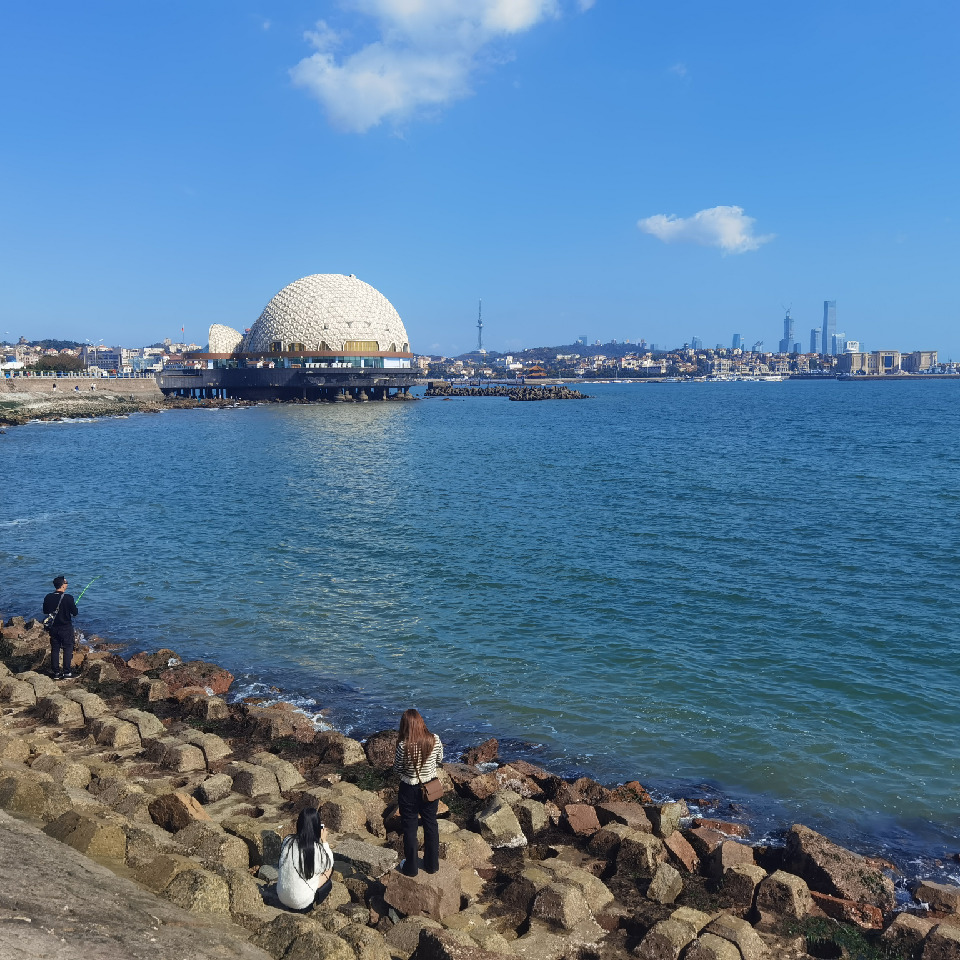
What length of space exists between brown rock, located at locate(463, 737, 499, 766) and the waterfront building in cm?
8487

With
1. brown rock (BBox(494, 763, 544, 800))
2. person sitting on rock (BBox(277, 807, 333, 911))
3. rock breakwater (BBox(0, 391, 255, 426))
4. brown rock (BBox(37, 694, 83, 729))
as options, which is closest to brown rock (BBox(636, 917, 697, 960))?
person sitting on rock (BBox(277, 807, 333, 911))

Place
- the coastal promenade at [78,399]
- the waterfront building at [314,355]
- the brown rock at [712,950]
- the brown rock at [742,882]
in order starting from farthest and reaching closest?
1. the waterfront building at [314,355]
2. the coastal promenade at [78,399]
3. the brown rock at [742,882]
4. the brown rock at [712,950]

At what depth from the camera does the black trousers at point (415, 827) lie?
238 inches

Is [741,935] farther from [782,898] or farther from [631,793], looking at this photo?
[631,793]

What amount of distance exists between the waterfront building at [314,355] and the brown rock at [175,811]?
285 feet

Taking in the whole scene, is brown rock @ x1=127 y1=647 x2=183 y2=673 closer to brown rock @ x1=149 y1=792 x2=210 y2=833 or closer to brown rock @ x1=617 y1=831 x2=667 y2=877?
brown rock @ x1=149 y1=792 x2=210 y2=833

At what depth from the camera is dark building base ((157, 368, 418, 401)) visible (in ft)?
301

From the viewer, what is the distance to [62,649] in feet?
37.2

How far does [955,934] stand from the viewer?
559cm

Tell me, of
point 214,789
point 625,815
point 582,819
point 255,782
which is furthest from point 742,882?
point 214,789

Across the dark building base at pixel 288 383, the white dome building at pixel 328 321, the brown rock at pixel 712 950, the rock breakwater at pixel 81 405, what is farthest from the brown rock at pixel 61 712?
the white dome building at pixel 328 321

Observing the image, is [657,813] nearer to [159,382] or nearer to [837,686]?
[837,686]

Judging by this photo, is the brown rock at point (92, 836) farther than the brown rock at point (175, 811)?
No

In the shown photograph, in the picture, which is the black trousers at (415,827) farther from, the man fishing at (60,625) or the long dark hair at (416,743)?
the man fishing at (60,625)
